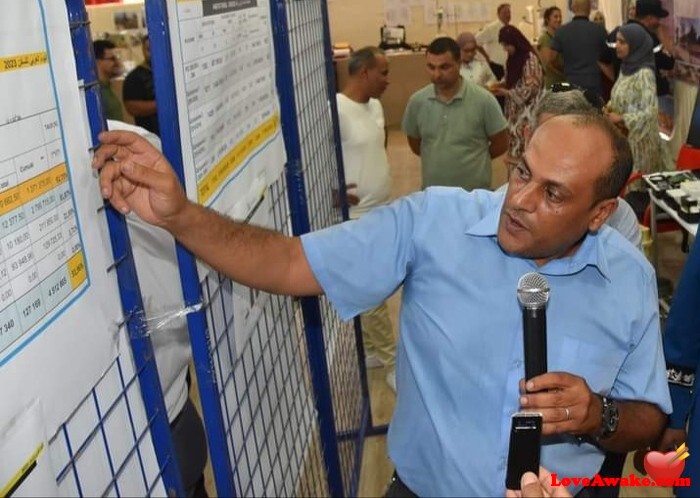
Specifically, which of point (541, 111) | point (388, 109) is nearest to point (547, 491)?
point (541, 111)

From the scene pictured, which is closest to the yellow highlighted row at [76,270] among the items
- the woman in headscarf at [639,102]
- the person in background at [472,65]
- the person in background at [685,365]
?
the person in background at [685,365]

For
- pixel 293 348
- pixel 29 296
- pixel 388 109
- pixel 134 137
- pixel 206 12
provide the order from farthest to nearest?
pixel 388 109 → pixel 293 348 → pixel 206 12 → pixel 134 137 → pixel 29 296

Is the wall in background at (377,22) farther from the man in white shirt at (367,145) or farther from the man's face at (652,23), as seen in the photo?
the man's face at (652,23)

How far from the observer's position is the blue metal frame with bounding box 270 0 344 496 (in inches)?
76.4

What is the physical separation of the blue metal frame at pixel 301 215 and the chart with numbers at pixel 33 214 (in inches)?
40.6

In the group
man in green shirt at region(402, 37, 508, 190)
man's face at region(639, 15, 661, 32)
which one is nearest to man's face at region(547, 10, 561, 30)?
man's face at region(639, 15, 661, 32)

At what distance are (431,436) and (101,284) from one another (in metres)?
0.85

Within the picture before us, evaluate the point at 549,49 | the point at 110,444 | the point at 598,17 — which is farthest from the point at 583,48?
the point at 110,444

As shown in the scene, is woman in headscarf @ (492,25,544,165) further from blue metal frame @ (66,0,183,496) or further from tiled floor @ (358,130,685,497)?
blue metal frame @ (66,0,183,496)

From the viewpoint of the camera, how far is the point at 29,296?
33.0 inches

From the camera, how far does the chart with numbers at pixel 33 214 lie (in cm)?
80

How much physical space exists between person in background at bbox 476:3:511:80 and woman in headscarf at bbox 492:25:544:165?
0.04 m

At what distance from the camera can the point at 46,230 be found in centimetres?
87

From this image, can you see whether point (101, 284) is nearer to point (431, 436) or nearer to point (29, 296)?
point (29, 296)
